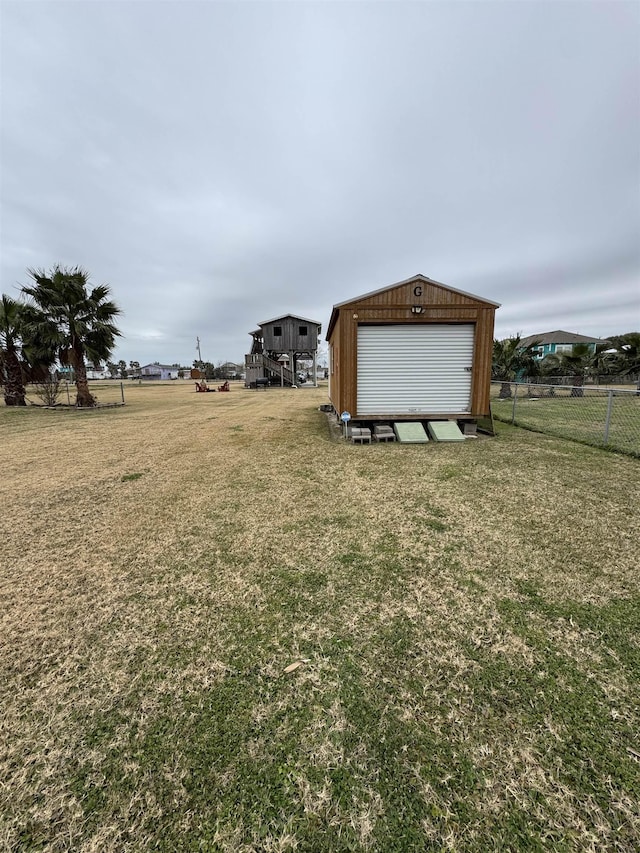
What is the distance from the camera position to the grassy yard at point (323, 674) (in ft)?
4.40

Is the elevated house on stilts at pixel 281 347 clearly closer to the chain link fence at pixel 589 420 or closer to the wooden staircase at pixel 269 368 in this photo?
the wooden staircase at pixel 269 368

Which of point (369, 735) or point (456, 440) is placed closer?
point (369, 735)

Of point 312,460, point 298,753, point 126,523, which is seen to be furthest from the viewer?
point 312,460

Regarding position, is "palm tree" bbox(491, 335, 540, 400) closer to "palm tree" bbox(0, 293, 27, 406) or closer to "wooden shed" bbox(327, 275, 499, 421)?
"wooden shed" bbox(327, 275, 499, 421)

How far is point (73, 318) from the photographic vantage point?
44.5 ft

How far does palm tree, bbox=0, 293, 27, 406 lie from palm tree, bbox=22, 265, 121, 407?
141 cm

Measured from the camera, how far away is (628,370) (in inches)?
817

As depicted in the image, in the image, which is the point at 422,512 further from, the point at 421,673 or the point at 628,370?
the point at 628,370

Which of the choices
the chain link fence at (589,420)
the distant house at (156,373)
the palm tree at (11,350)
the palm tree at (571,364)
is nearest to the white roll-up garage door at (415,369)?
the chain link fence at (589,420)

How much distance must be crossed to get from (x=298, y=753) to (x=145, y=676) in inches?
39.7

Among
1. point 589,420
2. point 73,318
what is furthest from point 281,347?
point 589,420

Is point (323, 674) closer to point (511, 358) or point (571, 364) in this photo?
point (511, 358)

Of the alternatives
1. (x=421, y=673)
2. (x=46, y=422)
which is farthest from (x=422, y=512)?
(x=46, y=422)

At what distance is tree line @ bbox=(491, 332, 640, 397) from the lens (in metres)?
16.4
